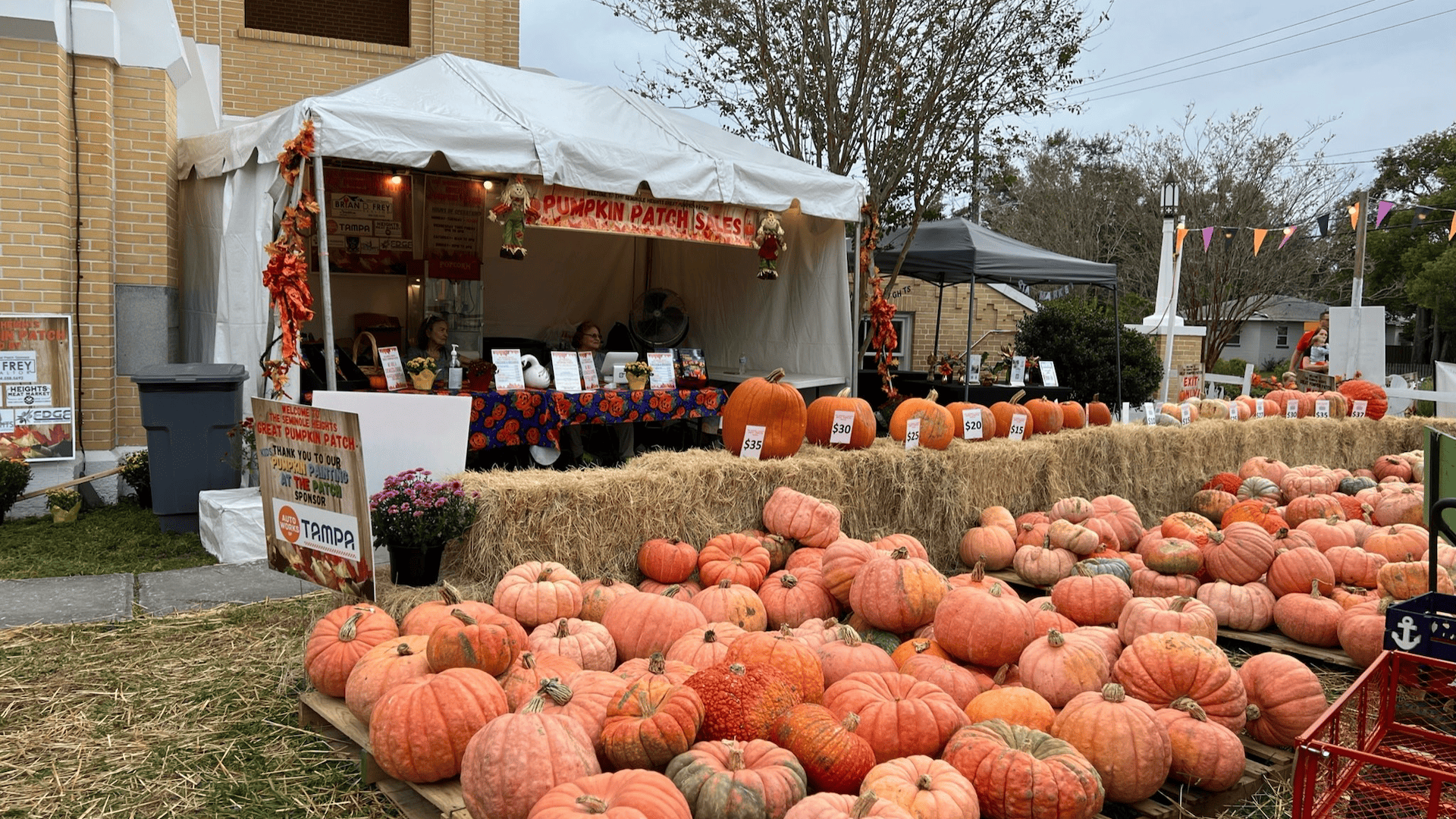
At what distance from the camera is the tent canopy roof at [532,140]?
5.54 metres

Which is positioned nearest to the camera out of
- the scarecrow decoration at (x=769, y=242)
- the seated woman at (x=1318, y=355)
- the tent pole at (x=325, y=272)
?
the tent pole at (x=325, y=272)

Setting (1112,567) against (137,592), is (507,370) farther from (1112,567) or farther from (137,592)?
(1112,567)

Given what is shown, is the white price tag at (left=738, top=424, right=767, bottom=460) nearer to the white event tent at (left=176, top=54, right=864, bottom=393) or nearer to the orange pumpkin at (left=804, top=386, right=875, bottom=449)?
the orange pumpkin at (left=804, top=386, right=875, bottom=449)

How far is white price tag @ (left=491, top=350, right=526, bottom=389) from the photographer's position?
6594mm

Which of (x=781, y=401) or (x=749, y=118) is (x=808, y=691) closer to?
(x=781, y=401)

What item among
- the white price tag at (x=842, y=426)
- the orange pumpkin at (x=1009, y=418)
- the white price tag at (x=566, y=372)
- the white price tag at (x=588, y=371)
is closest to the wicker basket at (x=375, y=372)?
the white price tag at (x=566, y=372)

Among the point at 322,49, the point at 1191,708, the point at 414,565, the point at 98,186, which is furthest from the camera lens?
the point at 322,49

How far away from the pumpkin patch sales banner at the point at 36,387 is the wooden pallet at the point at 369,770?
4725mm

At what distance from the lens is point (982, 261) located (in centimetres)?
945

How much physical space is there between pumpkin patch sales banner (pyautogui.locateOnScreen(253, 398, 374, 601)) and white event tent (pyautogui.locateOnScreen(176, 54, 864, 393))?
91.6 inches

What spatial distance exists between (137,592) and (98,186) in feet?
12.5

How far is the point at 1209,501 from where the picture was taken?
6.98m

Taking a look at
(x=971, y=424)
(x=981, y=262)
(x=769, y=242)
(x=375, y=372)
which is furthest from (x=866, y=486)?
(x=981, y=262)

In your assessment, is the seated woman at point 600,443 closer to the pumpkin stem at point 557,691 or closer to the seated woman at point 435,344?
the seated woman at point 435,344
